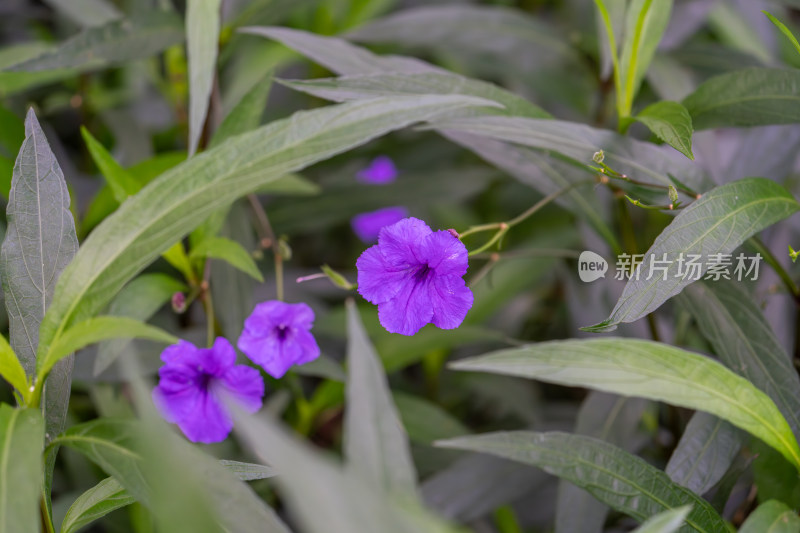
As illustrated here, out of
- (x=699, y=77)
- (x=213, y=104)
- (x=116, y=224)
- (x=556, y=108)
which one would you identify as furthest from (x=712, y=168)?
(x=116, y=224)

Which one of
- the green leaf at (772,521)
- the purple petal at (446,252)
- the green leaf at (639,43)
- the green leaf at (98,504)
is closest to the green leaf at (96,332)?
the green leaf at (98,504)

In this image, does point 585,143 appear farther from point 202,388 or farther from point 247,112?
point 202,388

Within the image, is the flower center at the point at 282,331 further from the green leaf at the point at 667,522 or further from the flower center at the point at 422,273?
the green leaf at the point at 667,522

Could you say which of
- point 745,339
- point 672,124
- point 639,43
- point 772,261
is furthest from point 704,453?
point 639,43

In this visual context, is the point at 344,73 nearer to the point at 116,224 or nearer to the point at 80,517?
the point at 116,224

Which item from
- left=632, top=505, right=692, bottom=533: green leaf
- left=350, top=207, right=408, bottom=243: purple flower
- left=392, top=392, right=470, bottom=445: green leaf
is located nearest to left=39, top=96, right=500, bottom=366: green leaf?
left=632, top=505, right=692, bottom=533: green leaf
